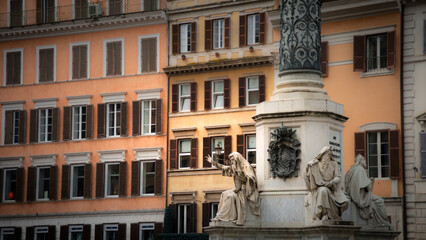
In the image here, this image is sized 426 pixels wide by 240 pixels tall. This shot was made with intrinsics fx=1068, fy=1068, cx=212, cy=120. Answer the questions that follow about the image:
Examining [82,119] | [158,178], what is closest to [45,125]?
[82,119]

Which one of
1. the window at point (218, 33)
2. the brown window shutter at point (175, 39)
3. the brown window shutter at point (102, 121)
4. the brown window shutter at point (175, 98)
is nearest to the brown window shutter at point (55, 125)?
the brown window shutter at point (102, 121)

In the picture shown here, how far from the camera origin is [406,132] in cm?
5181

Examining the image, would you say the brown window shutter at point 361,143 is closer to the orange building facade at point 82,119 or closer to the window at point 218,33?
the window at point 218,33

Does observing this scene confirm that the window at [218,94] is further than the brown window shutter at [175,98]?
No

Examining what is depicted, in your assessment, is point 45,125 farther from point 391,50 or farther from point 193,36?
point 391,50

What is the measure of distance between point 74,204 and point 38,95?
24.0ft

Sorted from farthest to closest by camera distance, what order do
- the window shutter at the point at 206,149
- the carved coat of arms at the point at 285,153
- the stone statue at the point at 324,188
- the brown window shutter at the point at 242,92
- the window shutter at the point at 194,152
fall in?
the window shutter at the point at 194,152 → the window shutter at the point at 206,149 → the brown window shutter at the point at 242,92 → the carved coat of arms at the point at 285,153 → the stone statue at the point at 324,188

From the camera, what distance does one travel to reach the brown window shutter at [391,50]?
5216cm

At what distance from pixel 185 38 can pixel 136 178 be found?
331 inches

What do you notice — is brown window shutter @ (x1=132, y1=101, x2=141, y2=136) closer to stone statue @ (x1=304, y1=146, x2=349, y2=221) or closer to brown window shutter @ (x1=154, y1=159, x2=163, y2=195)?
brown window shutter @ (x1=154, y1=159, x2=163, y2=195)

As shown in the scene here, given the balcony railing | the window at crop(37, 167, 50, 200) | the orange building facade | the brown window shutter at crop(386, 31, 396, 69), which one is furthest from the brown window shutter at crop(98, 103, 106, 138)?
the brown window shutter at crop(386, 31, 396, 69)

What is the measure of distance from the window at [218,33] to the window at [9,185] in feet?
50.0

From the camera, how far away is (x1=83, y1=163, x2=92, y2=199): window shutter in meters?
61.8

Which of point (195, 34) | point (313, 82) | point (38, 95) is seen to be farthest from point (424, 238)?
point (38, 95)
